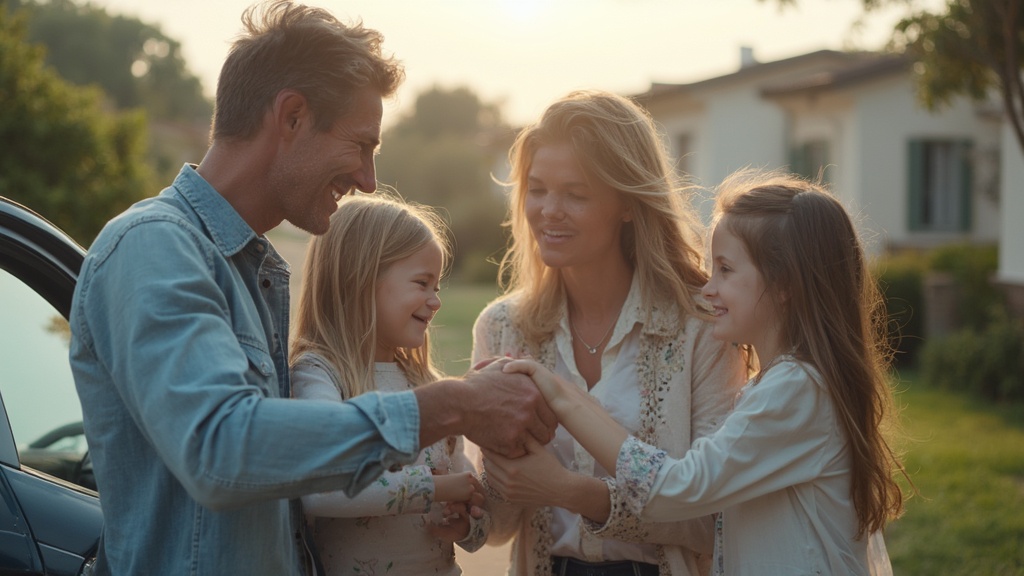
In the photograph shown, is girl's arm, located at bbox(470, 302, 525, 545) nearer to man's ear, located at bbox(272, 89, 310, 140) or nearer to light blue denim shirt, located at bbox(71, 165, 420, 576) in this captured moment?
light blue denim shirt, located at bbox(71, 165, 420, 576)

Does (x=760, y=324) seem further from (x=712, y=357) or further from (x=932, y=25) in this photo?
(x=932, y=25)

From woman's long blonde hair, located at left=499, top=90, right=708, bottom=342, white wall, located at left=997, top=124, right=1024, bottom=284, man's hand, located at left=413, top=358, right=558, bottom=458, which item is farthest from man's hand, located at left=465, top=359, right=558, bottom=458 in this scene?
white wall, located at left=997, top=124, right=1024, bottom=284

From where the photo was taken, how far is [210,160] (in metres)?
2.45

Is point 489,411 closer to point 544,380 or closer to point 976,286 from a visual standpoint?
point 544,380

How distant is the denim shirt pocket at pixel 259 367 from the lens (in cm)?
226

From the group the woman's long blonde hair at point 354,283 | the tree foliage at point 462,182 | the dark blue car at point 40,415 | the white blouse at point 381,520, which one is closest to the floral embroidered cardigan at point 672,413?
the white blouse at point 381,520

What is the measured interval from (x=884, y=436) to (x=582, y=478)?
0.90m

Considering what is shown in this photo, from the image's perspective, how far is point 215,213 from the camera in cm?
237

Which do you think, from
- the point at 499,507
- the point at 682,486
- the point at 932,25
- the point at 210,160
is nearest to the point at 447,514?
the point at 499,507

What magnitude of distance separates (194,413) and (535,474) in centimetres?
128

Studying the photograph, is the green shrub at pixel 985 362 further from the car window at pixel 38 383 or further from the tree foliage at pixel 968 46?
the car window at pixel 38 383

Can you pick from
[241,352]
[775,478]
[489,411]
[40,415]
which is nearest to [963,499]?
[775,478]

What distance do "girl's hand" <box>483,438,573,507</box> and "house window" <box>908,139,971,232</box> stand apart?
18.3m

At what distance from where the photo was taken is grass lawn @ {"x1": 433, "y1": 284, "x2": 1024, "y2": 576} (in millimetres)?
6488
